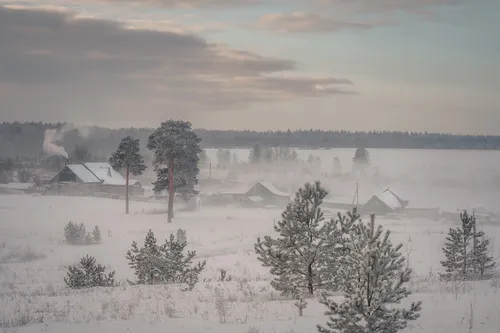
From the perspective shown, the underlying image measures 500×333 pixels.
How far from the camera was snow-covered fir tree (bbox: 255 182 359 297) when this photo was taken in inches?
522

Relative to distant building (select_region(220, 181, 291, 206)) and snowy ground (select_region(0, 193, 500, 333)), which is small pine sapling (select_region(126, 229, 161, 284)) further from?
distant building (select_region(220, 181, 291, 206))

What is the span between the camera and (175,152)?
4941 cm

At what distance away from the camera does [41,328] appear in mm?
10789

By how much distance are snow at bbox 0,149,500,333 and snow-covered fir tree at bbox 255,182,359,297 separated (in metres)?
0.78

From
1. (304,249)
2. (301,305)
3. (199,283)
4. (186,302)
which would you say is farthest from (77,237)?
(301,305)

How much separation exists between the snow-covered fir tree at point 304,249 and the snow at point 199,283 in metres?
0.78

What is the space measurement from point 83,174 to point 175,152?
40458 millimetres

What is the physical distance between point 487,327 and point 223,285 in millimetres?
9169

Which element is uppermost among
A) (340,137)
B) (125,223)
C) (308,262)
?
(340,137)

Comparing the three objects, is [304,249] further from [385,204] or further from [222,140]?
[222,140]

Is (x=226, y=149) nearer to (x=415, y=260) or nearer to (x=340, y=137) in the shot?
(x=340, y=137)

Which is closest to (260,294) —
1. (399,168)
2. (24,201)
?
(24,201)

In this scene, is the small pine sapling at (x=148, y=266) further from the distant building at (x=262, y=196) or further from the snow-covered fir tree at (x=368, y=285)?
the distant building at (x=262, y=196)

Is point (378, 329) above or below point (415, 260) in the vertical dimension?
above
